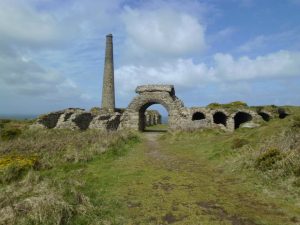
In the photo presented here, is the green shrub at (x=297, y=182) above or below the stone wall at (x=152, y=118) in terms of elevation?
below

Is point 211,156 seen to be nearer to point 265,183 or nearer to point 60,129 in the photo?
point 265,183

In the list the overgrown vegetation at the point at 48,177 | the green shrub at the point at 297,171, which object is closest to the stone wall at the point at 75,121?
the overgrown vegetation at the point at 48,177

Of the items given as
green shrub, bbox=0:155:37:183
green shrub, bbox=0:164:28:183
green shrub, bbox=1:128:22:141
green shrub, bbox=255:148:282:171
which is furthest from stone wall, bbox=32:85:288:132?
green shrub, bbox=255:148:282:171

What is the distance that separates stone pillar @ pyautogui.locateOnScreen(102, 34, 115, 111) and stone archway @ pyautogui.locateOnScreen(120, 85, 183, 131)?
1755cm

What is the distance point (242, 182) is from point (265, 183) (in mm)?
888

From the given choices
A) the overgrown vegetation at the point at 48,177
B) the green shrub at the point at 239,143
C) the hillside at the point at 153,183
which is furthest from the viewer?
the green shrub at the point at 239,143

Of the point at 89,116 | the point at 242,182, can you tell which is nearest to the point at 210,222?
the point at 242,182

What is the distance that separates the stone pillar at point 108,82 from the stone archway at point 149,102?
57.6 ft

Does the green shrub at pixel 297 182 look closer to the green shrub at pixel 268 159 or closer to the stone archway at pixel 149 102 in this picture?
the green shrub at pixel 268 159

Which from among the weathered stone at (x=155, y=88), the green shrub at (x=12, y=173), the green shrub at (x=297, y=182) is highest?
the weathered stone at (x=155, y=88)

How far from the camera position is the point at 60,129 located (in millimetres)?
30438

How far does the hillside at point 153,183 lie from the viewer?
8.45 m

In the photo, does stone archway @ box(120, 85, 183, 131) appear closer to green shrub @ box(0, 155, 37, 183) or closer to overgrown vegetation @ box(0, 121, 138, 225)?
overgrown vegetation @ box(0, 121, 138, 225)

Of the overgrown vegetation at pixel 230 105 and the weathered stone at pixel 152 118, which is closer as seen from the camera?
the overgrown vegetation at pixel 230 105
